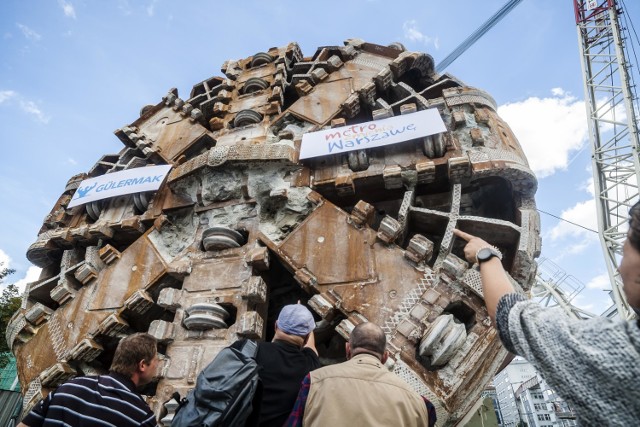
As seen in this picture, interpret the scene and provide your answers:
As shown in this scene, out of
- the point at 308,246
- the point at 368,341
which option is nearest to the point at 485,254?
the point at 368,341

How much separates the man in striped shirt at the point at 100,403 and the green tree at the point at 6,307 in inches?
741

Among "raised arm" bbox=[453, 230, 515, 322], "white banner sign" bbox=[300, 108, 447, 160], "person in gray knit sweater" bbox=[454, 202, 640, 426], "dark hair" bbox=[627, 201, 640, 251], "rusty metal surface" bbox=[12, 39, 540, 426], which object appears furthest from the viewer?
"white banner sign" bbox=[300, 108, 447, 160]

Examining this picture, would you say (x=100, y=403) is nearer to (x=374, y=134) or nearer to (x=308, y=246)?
(x=308, y=246)

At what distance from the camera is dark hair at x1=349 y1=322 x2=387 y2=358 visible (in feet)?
9.01

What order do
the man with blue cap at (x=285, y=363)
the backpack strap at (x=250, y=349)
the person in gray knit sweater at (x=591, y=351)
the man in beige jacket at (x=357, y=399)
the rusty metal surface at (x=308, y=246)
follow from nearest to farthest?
the person in gray knit sweater at (x=591, y=351)
the man in beige jacket at (x=357, y=399)
the man with blue cap at (x=285, y=363)
the backpack strap at (x=250, y=349)
the rusty metal surface at (x=308, y=246)

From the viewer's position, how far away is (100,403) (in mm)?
2682

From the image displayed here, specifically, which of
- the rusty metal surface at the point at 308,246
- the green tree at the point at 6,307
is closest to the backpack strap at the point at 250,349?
the rusty metal surface at the point at 308,246

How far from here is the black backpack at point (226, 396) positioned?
8.32 ft

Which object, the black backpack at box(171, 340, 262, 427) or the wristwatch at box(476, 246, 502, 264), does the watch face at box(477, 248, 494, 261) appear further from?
the black backpack at box(171, 340, 262, 427)

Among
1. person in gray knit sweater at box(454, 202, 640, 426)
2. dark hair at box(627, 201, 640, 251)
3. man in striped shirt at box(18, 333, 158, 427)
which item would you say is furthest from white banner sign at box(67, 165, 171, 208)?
dark hair at box(627, 201, 640, 251)

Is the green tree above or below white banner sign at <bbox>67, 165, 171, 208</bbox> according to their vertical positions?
below

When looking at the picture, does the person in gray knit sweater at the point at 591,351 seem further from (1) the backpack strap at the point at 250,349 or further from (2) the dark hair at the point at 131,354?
(2) the dark hair at the point at 131,354

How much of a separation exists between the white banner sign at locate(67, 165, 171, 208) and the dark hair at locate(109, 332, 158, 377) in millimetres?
5063

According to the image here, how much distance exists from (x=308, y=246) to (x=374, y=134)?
90.7 inches
